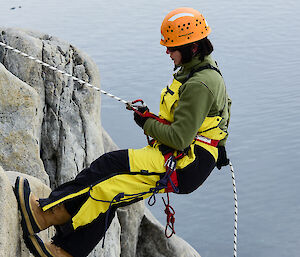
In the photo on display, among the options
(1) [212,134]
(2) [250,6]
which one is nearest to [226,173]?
(2) [250,6]

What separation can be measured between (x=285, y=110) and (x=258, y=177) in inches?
410

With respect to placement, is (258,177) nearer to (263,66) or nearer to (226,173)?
(226,173)

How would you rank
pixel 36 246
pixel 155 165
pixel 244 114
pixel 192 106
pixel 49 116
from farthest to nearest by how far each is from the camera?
pixel 244 114 < pixel 49 116 < pixel 155 165 < pixel 36 246 < pixel 192 106

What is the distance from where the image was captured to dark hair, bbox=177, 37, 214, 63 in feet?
19.6

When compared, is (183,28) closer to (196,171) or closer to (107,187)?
(196,171)

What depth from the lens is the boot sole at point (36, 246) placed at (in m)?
5.82

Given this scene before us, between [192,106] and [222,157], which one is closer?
[192,106]

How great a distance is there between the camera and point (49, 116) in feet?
34.6

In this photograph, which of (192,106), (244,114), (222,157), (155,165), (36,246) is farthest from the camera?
(244,114)

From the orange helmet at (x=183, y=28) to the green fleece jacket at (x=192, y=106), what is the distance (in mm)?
264

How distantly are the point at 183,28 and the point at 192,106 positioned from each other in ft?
3.09

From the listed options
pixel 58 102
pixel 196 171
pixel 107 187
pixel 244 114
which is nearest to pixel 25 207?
pixel 107 187

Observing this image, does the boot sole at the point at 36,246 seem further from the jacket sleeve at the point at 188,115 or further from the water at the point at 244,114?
the water at the point at 244,114

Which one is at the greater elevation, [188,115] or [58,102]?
[188,115]
